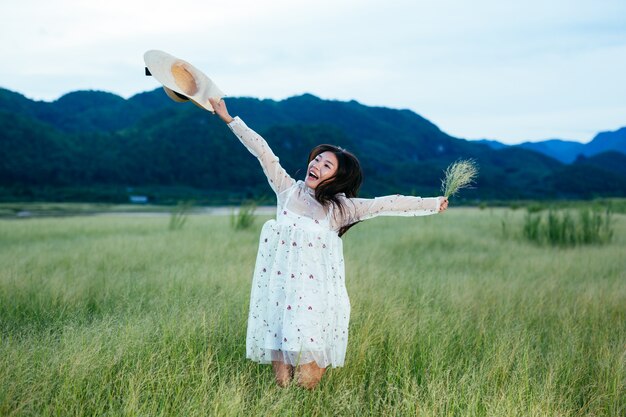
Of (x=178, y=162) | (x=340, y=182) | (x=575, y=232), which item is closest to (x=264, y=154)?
(x=340, y=182)

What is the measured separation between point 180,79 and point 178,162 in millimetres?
81798

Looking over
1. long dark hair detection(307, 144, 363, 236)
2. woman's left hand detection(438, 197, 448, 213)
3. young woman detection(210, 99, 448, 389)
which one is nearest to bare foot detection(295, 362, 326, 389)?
young woman detection(210, 99, 448, 389)

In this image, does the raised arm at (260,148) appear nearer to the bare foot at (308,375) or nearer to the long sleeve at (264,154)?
the long sleeve at (264,154)

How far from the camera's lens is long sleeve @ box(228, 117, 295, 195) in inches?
114

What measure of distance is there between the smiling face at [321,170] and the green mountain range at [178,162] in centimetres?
3506

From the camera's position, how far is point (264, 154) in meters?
2.92

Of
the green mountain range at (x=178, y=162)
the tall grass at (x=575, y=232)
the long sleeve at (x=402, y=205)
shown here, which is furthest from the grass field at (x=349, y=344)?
the green mountain range at (x=178, y=162)

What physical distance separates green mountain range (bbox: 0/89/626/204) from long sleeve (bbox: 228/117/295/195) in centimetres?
3509

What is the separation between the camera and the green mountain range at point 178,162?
2569 inches

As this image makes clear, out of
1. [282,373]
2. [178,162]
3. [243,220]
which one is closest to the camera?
[282,373]

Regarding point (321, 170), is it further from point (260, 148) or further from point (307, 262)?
point (307, 262)

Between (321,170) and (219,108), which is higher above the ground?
(219,108)

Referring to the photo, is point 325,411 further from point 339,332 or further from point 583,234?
point 583,234

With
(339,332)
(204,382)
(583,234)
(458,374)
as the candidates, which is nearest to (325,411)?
(339,332)
